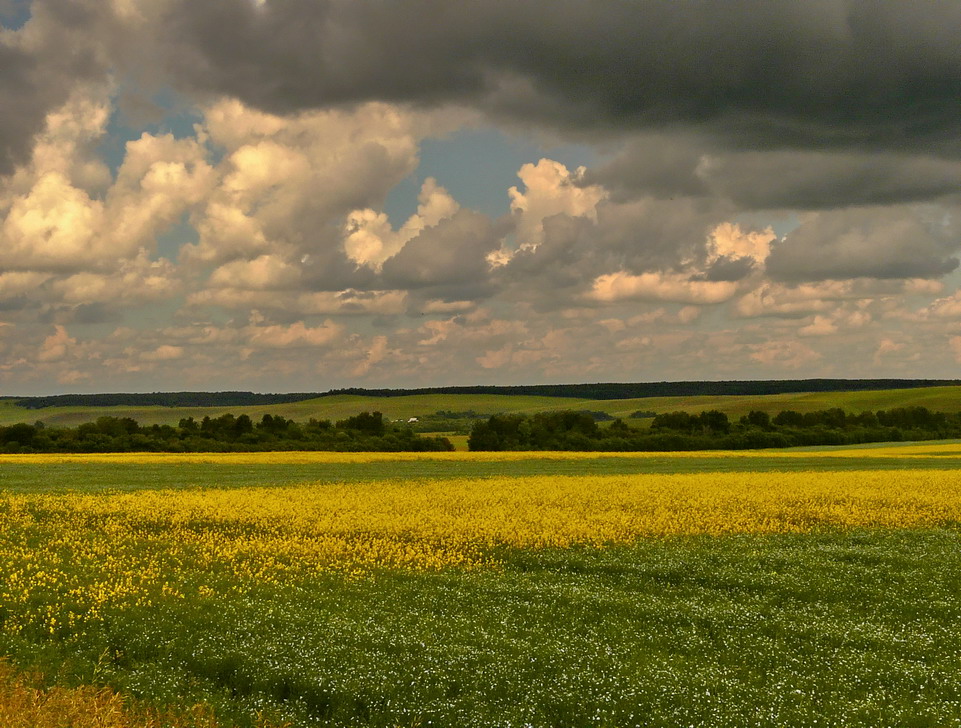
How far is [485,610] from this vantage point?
64.7 ft

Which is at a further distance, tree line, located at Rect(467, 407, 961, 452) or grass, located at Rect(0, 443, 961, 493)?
tree line, located at Rect(467, 407, 961, 452)

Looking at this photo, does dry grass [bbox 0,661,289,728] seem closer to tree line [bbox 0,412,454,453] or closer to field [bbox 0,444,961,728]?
field [bbox 0,444,961,728]

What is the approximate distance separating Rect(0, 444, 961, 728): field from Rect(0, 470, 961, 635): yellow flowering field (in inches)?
5.3

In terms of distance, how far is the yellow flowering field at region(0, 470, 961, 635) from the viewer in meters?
22.3

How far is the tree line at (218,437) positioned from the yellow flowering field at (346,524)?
153ft

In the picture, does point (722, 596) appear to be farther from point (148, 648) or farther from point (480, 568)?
point (148, 648)

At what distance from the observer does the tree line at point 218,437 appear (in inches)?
3307

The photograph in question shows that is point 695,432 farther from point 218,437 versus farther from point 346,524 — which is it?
point 346,524

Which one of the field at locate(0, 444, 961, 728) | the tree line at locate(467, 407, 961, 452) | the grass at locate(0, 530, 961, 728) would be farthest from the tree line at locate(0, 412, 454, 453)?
the grass at locate(0, 530, 961, 728)

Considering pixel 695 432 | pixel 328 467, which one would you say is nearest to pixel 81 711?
pixel 328 467

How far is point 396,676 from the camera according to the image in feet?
52.3

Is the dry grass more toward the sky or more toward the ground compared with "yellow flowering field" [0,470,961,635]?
more toward the ground

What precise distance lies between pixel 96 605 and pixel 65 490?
76.4 ft

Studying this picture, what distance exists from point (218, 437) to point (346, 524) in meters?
64.6
